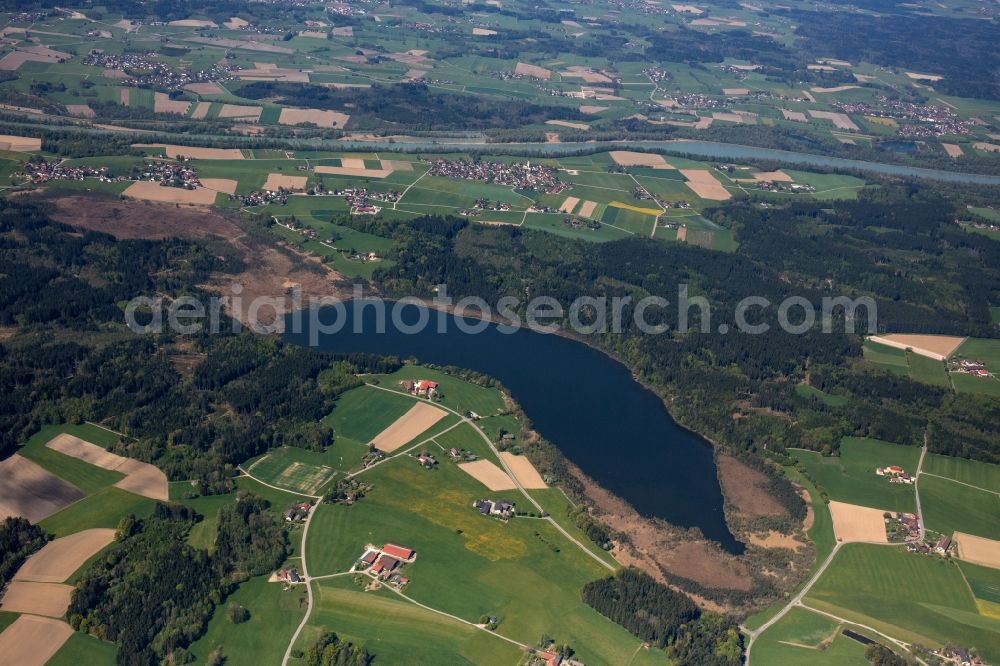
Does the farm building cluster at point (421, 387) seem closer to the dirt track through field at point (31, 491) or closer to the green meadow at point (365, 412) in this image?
the green meadow at point (365, 412)

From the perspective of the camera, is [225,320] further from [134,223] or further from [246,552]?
[246,552]

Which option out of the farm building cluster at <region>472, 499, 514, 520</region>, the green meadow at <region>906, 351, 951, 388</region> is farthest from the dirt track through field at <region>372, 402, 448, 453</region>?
the green meadow at <region>906, 351, 951, 388</region>

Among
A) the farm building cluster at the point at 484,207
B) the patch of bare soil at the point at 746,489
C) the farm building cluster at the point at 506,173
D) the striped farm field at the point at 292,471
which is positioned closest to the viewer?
the striped farm field at the point at 292,471

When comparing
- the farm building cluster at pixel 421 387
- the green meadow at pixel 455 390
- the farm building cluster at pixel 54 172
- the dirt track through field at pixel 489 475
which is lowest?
the dirt track through field at pixel 489 475

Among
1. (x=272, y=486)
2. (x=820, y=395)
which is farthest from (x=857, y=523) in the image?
(x=272, y=486)

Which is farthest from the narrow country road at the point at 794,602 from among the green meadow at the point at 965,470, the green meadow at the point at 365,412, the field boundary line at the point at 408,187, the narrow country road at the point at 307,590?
the field boundary line at the point at 408,187

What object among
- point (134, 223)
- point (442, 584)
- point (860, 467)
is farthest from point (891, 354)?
point (134, 223)

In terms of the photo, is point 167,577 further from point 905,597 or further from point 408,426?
point 905,597
